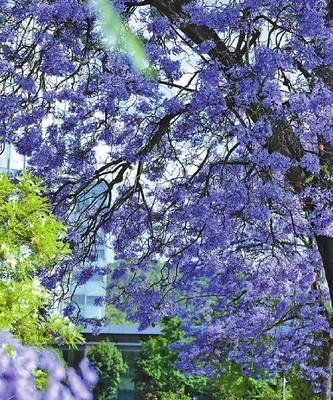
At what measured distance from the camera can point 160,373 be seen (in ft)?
107

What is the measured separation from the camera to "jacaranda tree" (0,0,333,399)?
22.9ft

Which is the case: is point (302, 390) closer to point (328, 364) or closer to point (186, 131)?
point (328, 364)

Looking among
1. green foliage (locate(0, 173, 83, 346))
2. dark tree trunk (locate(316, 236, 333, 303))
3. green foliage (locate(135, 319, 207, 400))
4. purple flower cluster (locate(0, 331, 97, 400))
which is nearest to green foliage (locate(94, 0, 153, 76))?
dark tree trunk (locate(316, 236, 333, 303))

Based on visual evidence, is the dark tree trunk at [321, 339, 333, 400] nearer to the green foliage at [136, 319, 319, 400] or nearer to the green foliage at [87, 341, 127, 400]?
the green foliage at [136, 319, 319, 400]

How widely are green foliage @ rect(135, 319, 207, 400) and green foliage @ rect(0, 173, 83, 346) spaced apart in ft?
85.7

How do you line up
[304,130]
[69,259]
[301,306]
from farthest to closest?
[301,306] → [69,259] → [304,130]

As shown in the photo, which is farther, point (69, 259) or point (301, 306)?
point (301, 306)

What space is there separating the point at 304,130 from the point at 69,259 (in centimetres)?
361

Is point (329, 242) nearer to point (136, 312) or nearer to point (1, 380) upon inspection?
point (136, 312)

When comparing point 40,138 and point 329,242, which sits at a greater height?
point 40,138

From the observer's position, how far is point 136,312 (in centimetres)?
1054

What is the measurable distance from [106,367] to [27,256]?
1126 inches

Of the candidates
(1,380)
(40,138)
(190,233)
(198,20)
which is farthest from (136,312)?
(1,380)

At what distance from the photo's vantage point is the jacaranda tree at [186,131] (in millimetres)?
6965
